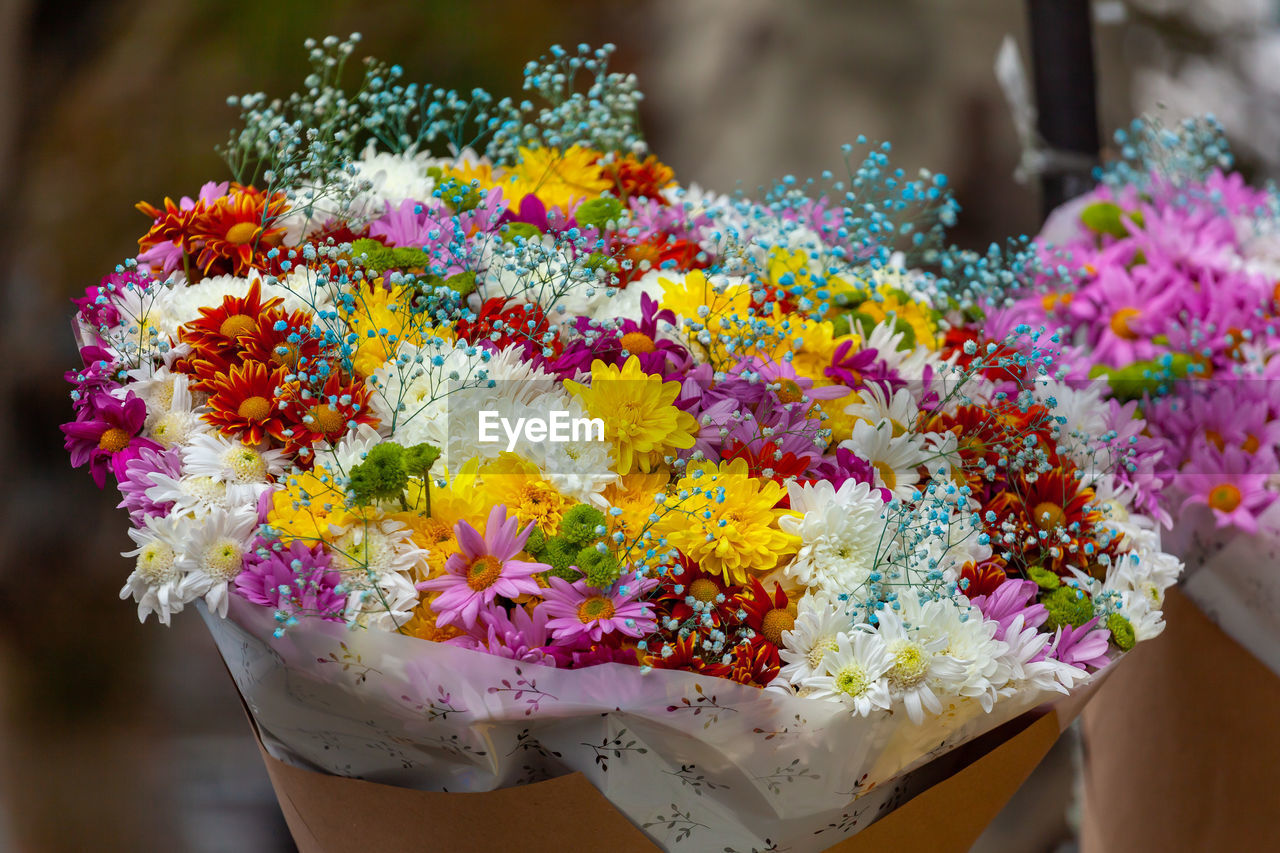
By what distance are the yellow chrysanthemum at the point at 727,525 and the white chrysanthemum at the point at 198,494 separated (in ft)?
0.88

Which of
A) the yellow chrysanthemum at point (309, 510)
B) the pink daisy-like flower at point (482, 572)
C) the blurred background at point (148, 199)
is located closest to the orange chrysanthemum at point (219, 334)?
the yellow chrysanthemum at point (309, 510)

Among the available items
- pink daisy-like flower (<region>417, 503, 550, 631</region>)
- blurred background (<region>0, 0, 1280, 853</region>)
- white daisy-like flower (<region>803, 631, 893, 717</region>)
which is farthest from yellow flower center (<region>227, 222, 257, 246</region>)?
blurred background (<region>0, 0, 1280, 853</region>)

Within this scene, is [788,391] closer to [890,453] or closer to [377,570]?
[890,453]

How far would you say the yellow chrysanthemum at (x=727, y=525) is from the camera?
0.62 m

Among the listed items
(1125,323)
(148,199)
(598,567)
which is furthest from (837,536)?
(148,199)

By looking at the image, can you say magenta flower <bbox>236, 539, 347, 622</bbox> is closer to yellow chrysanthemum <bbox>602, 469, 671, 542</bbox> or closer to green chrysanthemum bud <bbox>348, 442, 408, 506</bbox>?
green chrysanthemum bud <bbox>348, 442, 408, 506</bbox>

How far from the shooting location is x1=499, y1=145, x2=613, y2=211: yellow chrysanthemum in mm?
912

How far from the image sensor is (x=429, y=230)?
776 millimetres

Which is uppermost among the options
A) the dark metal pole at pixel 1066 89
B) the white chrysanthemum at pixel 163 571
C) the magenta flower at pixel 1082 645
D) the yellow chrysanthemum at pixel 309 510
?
the dark metal pole at pixel 1066 89

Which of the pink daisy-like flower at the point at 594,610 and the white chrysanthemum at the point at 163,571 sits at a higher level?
the white chrysanthemum at the point at 163,571

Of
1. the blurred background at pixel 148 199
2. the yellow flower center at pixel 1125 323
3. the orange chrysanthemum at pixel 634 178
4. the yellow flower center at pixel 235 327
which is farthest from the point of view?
the blurred background at pixel 148 199

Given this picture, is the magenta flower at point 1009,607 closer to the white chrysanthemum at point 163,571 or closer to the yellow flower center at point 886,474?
the yellow flower center at point 886,474

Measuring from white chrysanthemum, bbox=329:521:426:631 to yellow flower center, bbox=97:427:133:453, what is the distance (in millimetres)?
178

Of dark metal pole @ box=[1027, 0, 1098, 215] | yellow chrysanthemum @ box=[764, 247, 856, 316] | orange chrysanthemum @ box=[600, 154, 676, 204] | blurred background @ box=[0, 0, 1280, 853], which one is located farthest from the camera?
blurred background @ box=[0, 0, 1280, 853]
